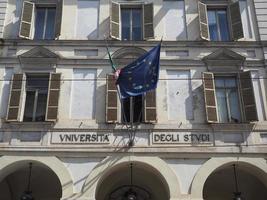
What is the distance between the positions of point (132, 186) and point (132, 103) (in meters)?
3.30

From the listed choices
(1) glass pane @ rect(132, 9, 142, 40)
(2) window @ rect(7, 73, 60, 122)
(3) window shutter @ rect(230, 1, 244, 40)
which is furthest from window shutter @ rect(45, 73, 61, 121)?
(3) window shutter @ rect(230, 1, 244, 40)

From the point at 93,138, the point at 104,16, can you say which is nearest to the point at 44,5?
the point at 104,16

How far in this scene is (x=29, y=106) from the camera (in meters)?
16.4

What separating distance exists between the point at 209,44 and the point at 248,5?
2695 mm

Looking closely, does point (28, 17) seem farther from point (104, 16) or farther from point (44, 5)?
point (104, 16)

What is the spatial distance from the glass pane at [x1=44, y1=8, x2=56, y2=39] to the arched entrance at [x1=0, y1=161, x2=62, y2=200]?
532 centimetres

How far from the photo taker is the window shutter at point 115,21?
17359mm

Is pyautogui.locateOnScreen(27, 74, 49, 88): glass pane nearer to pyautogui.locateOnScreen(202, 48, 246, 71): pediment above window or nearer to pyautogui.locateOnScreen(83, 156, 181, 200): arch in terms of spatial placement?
pyautogui.locateOnScreen(83, 156, 181, 200): arch

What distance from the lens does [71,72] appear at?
16750 mm

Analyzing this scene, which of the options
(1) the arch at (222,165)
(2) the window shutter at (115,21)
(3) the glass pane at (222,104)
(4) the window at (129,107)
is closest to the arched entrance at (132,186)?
(4) the window at (129,107)

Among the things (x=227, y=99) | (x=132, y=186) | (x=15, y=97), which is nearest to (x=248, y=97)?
(x=227, y=99)

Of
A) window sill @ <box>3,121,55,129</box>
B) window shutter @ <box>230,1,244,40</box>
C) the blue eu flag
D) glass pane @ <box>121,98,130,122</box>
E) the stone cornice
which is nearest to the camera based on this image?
the blue eu flag

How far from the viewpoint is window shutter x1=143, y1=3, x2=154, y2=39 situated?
17500mm

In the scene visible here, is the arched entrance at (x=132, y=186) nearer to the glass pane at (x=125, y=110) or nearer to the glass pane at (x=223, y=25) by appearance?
the glass pane at (x=125, y=110)
